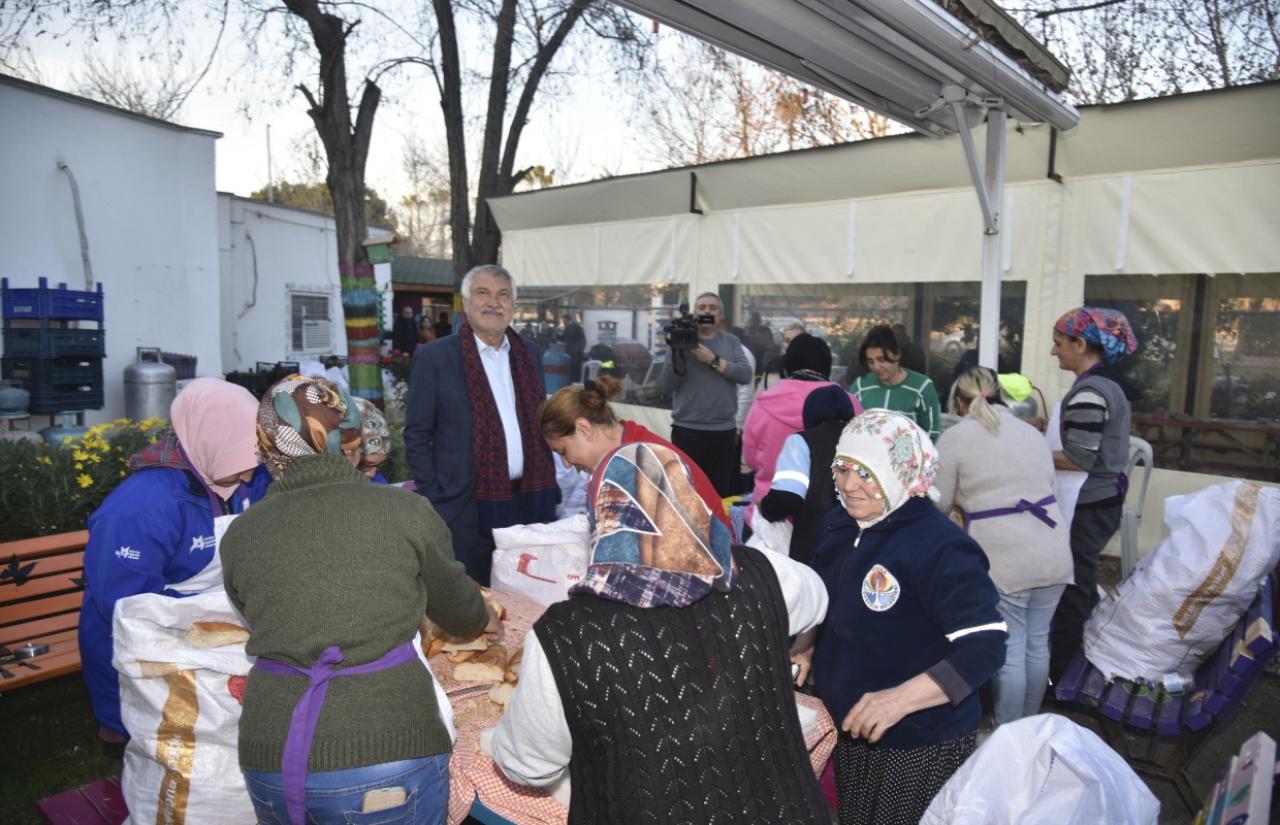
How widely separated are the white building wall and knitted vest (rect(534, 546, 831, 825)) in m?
10.7

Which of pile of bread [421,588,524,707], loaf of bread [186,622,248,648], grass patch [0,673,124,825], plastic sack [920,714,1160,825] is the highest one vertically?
loaf of bread [186,622,248,648]

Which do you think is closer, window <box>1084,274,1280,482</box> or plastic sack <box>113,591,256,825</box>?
plastic sack <box>113,591,256,825</box>

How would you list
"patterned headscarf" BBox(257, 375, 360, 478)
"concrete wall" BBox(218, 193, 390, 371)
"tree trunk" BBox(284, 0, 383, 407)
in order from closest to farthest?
"patterned headscarf" BBox(257, 375, 360, 478), "tree trunk" BBox(284, 0, 383, 407), "concrete wall" BBox(218, 193, 390, 371)

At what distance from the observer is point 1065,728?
5.68 ft

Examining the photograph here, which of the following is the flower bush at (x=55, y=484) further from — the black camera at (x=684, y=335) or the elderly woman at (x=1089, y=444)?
the elderly woman at (x=1089, y=444)

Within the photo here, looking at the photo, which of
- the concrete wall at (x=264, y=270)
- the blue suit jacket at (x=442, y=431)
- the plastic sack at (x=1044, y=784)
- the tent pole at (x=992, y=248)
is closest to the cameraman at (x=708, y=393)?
the tent pole at (x=992, y=248)

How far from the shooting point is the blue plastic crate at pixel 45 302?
8789 millimetres

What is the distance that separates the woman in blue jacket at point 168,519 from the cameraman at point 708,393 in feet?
10.5

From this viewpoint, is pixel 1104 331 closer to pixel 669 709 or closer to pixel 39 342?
pixel 669 709

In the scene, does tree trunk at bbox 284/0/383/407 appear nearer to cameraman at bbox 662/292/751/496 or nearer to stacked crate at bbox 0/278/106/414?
cameraman at bbox 662/292/751/496

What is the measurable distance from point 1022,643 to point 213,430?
2982mm

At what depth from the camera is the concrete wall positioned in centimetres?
1330

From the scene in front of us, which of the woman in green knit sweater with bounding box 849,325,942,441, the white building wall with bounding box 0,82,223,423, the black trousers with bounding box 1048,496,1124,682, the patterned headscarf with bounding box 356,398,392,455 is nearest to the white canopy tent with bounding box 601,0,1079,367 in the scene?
the woman in green knit sweater with bounding box 849,325,942,441

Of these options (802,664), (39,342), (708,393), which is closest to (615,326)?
(708,393)
